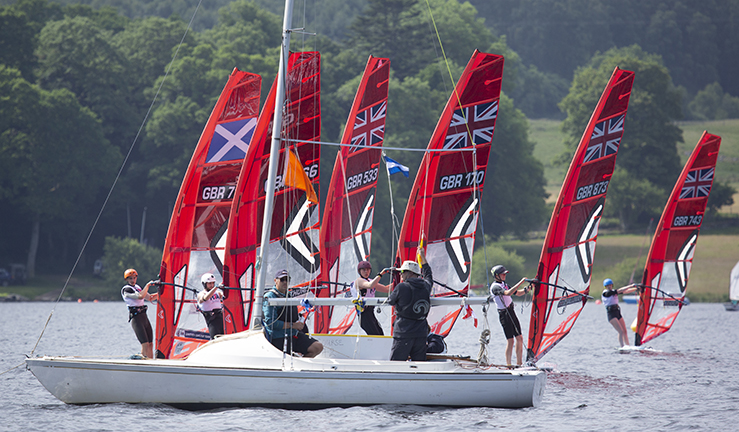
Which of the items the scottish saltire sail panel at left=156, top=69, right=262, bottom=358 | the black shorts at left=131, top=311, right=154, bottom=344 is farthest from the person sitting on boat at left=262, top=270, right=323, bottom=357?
the scottish saltire sail panel at left=156, top=69, right=262, bottom=358

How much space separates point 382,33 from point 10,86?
31005 mm

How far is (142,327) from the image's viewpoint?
15234 millimetres

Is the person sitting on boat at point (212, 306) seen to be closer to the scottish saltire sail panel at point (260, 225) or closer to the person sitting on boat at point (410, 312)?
the scottish saltire sail panel at point (260, 225)

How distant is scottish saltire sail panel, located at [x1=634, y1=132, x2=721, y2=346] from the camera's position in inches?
910

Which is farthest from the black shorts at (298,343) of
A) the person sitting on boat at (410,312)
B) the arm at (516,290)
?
the arm at (516,290)

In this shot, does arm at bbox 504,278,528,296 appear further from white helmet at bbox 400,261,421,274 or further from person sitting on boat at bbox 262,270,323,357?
person sitting on boat at bbox 262,270,323,357

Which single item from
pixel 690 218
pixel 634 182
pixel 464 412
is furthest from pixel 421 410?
pixel 634 182

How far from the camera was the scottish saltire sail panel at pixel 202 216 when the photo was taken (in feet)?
58.2

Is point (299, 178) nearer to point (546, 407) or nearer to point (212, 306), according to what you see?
point (212, 306)

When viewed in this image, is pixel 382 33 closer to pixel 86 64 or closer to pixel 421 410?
pixel 86 64

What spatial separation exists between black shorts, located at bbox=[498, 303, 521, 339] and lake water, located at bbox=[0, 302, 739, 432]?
Answer: 112 centimetres

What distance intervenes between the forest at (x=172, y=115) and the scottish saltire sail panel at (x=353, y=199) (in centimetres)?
2462

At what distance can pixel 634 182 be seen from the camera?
67688 millimetres

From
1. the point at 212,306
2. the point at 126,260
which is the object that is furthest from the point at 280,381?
the point at 126,260
